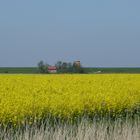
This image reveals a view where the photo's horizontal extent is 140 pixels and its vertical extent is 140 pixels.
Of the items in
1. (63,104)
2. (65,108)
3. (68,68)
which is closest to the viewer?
(65,108)

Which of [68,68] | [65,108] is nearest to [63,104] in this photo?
[65,108]

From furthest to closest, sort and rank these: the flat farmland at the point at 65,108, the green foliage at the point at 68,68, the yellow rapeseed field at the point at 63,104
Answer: the green foliage at the point at 68,68
the yellow rapeseed field at the point at 63,104
the flat farmland at the point at 65,108

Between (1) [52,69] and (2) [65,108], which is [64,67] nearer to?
(1) [52,69]

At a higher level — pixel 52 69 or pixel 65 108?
pixel 52 69

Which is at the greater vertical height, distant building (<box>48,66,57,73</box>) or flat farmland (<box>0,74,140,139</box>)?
distant building (<box>48,66,57,73</box>)

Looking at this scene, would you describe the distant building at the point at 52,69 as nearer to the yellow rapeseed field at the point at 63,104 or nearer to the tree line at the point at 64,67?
the tree line at the point at 64,67

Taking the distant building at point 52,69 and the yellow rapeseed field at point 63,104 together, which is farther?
the distant building at point 52,69

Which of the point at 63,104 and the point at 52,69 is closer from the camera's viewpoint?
the point at 63,104

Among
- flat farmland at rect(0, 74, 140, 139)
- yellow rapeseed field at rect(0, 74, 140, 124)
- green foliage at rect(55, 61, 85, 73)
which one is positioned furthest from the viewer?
green foliage at rect(55, 61, 85, 73)

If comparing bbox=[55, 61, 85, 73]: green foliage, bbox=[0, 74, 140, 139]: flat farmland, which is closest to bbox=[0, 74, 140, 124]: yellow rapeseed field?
bbox=[0, 74, 140, 139]: flat farmland

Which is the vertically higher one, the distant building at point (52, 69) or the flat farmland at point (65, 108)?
the distant building at point (52, 69)

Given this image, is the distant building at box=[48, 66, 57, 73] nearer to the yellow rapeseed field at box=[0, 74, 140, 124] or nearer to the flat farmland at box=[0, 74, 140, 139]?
the yellow rapeseed field at box=[0, 74, 140, 124]

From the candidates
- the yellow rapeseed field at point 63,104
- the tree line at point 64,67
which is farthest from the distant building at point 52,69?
the yellow rapeseed field at point 63,104

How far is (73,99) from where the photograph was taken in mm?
10930
